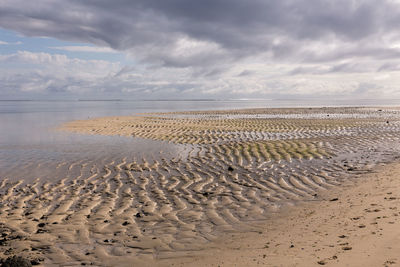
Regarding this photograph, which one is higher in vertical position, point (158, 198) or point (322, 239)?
point (322, 239)

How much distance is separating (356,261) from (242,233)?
7.78ft

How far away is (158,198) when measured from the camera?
30.3 ft

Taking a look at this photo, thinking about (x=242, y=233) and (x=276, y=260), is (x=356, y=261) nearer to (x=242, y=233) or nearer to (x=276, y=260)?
(x=276, y=260)

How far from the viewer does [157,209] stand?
8336 millimetres

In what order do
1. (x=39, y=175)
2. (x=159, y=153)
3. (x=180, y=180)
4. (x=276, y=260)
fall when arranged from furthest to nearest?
(x=159, y=153) < (x=39, y=175) < (x=180, y=180) < (x=276, y=260)

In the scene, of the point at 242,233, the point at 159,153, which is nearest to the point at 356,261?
the point at 242,233

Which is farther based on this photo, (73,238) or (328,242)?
(73,238)

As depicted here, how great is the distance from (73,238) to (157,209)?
2289 mm

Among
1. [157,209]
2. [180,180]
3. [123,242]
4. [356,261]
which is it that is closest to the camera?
[356,261]

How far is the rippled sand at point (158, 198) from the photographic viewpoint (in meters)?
6.31

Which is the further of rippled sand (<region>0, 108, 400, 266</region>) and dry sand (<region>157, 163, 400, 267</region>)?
rippled sand (<region>0, 108, 400, 266</region>)

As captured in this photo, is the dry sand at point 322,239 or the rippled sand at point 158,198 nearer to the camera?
the dry sand at point 322,239

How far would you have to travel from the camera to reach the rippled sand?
20.7ft

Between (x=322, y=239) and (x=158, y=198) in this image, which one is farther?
(x=158, y=198)
